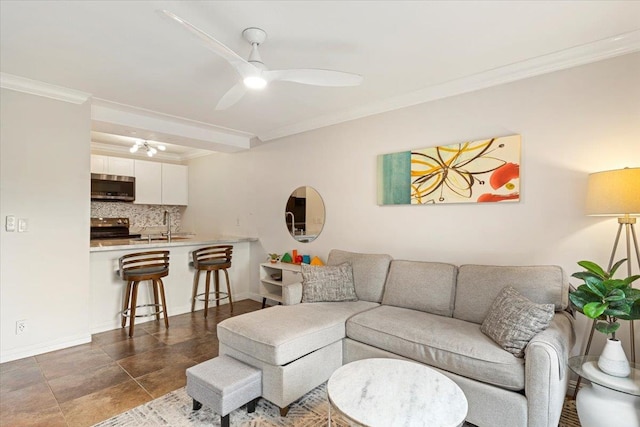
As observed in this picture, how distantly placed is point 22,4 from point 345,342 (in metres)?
3.07

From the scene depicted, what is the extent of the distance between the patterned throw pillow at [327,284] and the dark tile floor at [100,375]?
1097 mm

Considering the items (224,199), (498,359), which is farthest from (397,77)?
(224,199)

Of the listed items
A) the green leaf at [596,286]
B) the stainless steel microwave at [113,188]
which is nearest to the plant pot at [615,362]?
the green leaf at [596,286]

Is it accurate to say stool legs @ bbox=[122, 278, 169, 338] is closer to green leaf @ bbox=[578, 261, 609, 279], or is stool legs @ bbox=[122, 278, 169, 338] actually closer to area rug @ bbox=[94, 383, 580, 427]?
area rug @ bbox=[94, 383, 580, 427]

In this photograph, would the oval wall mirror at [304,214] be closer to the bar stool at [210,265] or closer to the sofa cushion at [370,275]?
the bar stool at [210,265]

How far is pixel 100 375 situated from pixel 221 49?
2.70 m

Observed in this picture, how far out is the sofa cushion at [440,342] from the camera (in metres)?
1.84

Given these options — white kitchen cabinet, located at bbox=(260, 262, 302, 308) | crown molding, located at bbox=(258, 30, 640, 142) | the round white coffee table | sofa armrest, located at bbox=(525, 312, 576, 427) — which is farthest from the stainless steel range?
sofa armrest, located at bbox=(525, 312, 576, 427)

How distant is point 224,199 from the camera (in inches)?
222

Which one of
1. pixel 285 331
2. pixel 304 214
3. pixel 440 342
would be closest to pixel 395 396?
pixel 440 342

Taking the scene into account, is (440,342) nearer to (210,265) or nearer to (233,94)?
(233,94)

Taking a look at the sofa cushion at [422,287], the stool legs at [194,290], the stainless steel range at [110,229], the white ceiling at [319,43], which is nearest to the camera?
the white ceiling at [319,43]

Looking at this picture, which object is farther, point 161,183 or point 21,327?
point 161,183

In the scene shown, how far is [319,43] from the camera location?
2.31 meters
